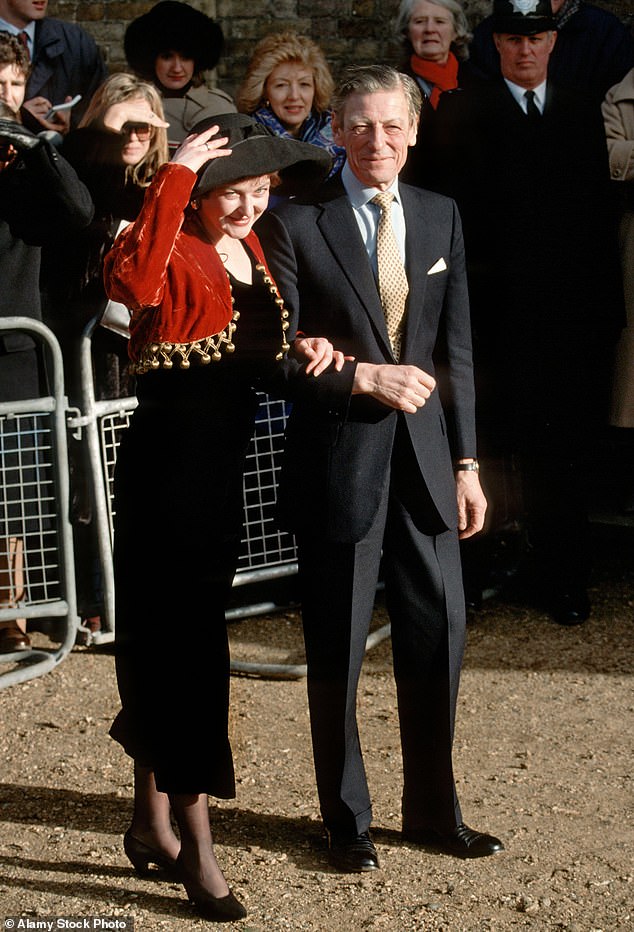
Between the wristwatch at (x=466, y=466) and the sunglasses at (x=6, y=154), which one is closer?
the wristwatch at (x=466, y=466)

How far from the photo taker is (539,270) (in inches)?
213

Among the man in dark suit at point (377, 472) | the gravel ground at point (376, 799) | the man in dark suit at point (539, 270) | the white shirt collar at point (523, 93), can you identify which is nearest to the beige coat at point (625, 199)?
the man in dark suit at point (539, 270)

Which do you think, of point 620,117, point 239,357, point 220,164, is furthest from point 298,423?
point 620,117

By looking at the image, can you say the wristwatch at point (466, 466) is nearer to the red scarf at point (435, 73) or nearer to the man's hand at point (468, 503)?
the man's hand at point (468, 503)

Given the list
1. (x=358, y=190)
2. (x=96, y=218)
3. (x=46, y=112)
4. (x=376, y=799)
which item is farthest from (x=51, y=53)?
(x=376, y=799)

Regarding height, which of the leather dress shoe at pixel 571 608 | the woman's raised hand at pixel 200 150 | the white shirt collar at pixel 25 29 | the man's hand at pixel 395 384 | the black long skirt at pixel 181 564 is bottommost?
the leather dress shoe at pixel 571 608

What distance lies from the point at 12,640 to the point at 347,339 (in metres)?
2.35

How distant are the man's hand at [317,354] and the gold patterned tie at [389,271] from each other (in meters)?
0.30

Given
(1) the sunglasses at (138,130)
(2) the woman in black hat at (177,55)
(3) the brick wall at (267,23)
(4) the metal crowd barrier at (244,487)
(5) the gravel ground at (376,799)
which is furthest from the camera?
(3) the brick wall at (267,23)

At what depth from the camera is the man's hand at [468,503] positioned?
3.76m

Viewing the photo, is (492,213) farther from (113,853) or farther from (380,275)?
(113,853)

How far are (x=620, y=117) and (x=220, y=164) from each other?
10.0 feet

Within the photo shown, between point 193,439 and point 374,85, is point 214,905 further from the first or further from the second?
point 374,85

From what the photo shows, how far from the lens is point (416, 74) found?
612 centimetres
